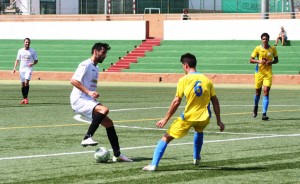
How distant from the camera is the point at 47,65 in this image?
56625mm

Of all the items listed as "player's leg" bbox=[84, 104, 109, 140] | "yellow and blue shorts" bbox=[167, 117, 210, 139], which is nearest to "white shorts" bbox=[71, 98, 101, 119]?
"player's leg" bbox=[84, 104, 109, 140]

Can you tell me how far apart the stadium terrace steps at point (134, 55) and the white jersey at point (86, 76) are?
39.3 metres

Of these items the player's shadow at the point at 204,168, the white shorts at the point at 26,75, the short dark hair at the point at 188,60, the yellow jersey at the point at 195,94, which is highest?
the short dark hair at the point at 188,60

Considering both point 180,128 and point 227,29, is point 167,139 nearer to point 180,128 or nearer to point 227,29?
point 180,128

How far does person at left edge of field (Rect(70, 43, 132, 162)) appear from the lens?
548 inches

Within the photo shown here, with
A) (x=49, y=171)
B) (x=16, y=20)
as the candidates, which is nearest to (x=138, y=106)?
(x=49, y=171)

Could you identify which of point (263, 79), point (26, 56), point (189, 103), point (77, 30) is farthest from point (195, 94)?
point (77, 30)

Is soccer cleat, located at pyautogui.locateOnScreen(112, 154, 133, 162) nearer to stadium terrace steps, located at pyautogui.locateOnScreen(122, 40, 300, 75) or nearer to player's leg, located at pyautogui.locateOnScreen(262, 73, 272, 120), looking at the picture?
player's leg, located at pyautogui.locateOnScreen(262, 73, 272, 120)

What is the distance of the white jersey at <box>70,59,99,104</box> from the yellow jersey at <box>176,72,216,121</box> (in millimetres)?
2132

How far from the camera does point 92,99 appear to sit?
1434cm

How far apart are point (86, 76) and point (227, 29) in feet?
141

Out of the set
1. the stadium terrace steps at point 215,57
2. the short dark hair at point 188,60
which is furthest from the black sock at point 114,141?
the stadium terrace steps at point 215,57

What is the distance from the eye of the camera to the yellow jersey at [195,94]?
41.4 feet

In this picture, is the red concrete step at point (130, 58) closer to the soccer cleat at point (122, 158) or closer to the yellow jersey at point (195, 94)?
the soccer cleat at point (122, 158)
